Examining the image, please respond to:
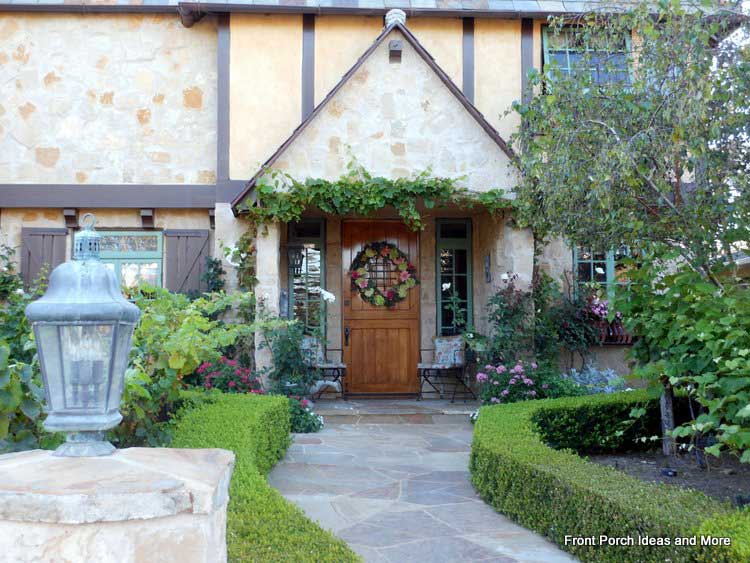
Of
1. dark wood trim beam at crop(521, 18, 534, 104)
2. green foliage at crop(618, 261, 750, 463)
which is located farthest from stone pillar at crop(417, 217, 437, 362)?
green foliage at crop(618, 261, 750, 463)

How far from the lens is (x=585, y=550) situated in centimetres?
354

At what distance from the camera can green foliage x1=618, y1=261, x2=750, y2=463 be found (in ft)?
11.4

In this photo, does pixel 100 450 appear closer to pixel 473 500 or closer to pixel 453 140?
pixel 473 500

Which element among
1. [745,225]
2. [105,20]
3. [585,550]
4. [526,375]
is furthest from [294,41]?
[585,550]

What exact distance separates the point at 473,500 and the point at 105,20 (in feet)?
26.5

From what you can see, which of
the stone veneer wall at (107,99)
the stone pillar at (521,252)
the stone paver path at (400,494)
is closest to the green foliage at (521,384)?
the stone paver path at (400,494)

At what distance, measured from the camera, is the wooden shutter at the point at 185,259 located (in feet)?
29.2

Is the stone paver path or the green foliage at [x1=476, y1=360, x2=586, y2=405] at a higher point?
the green foliage at [x1=476, y1=360, x2=586, y2=405]

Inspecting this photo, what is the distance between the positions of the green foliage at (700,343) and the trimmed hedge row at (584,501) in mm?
406

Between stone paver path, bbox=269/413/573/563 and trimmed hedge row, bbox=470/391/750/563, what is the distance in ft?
0.51

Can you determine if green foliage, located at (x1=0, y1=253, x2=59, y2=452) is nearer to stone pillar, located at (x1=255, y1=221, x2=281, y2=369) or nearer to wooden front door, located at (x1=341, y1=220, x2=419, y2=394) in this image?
stone pillar, located at (x1=255, y1=221, x2=281, y2=369)

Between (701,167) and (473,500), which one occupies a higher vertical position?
(701,167)

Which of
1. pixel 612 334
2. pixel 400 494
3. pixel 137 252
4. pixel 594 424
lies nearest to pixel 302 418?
pixel 400 494

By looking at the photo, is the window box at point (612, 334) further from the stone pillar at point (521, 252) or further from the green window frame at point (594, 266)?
the stone pillar at point (521, 252)
